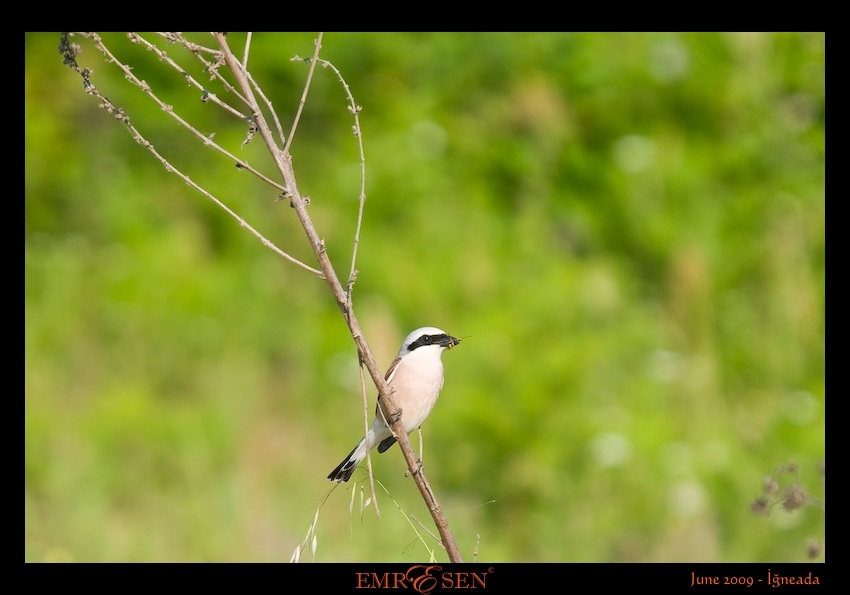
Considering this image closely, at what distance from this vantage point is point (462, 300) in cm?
687

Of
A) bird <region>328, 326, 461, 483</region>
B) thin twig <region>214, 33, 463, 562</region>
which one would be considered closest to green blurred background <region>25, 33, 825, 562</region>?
bird <region>328, 326, 461, 483</region>

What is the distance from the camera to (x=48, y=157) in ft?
25.7

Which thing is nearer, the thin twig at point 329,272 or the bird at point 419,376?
the thin twig at point 329,272

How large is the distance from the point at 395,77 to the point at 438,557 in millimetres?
7160

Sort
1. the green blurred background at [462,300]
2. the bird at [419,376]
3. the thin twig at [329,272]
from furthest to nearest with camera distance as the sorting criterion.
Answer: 1. the green blurred background at [462,300]
2. the bird at [419,376]
3. the thin twig at [329,272]

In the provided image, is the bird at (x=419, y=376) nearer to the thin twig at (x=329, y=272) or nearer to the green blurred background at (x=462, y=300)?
the thin twig at (x=329, y=272)

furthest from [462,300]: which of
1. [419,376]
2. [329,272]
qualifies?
[329,272]

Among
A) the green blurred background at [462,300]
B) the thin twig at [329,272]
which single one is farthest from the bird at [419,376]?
the green blurred background at [462,300]

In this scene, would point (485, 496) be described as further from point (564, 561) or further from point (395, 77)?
point (395, 77)

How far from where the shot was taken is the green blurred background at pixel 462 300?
536 centimetres

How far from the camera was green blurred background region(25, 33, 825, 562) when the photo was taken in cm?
536

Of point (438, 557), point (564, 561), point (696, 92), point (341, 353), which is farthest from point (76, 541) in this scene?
point (696, 92)

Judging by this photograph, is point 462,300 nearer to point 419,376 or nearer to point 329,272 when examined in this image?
point 419,376

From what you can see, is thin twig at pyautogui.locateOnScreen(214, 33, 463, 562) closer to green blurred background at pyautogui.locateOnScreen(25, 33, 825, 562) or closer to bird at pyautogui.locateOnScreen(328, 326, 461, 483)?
bird at pyautogui.locateOnScreen(328, 326, 461, 483)
